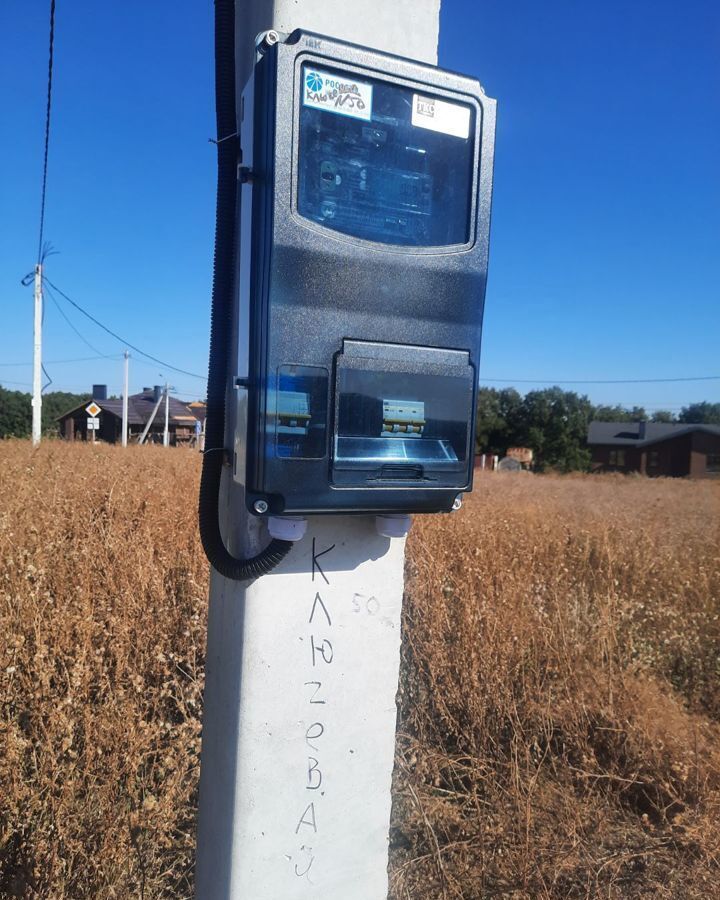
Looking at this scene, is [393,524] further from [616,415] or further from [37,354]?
[616,415]

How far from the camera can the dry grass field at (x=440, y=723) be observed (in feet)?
6.09

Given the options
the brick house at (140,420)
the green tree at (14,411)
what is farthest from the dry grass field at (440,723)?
the green tree at (14,411)

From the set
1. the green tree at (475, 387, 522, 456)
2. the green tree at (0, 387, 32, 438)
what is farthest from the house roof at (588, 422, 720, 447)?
the green tree at (0, 387, 32, 438)

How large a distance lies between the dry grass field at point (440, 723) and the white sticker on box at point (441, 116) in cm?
174

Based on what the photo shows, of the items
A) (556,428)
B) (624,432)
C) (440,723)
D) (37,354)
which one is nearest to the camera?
(440,723)

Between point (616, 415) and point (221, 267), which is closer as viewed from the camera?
point (221, 267)

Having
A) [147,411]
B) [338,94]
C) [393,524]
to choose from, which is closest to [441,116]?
[338,94]

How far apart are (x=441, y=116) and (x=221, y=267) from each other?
486 millimetres

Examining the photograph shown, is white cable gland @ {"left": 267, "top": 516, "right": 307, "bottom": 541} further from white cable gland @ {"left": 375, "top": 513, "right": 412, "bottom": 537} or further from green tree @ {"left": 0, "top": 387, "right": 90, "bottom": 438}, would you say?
green tree @ {"left": 0, "top": 387, "right": 90, "bottom": 438}

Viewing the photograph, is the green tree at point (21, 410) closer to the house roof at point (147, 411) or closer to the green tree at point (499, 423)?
the house roof at point (147, 411)

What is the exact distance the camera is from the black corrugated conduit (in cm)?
125

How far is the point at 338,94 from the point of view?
113 cm

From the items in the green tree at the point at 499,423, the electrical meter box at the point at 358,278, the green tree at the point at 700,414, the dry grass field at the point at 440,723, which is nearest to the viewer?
the electrical meter box at the point at 358,278

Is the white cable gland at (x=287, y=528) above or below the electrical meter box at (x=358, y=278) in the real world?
below
